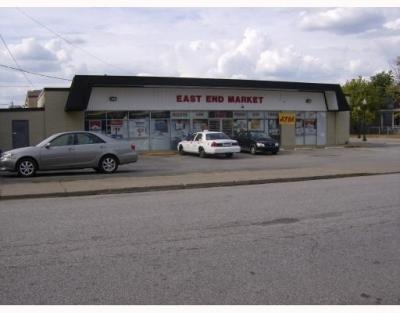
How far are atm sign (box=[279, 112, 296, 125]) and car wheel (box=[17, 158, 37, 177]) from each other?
76.0 feet

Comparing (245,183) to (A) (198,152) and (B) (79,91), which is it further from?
(B) (79,91)

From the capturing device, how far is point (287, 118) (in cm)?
3756

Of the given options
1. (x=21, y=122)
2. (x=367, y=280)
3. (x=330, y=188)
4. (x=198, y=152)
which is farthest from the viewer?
(x=21, y=122)

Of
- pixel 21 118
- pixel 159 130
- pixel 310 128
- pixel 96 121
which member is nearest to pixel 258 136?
pixel 159 130

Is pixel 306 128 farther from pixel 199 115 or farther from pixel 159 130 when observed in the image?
pixel 159 130

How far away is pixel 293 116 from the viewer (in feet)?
124

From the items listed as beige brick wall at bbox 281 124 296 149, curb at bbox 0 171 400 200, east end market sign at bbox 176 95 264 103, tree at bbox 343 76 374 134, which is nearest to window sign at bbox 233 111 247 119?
east end market sign at bbox 176 95 264 103

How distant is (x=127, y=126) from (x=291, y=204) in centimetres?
2363

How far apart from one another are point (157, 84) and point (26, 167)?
16797 mm

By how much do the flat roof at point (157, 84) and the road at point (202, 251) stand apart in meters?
20.2

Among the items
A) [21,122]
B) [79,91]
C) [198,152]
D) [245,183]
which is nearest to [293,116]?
[198,152]

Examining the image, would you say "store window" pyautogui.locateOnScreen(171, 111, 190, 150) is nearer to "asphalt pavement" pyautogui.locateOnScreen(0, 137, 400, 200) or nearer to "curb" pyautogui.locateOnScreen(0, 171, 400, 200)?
"asphalt pavement" pyautogui.locateOnScreen(0, 137, 400, 200)

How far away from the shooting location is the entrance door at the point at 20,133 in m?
31.2

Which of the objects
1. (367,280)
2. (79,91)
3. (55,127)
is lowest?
(367,280)
